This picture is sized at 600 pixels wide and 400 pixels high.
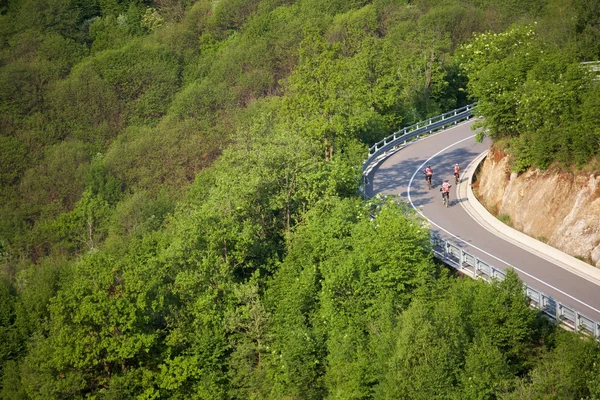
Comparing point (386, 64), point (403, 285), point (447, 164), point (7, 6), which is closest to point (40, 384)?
point (403, 285)

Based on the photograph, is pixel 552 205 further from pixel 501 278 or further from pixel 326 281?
pixel 326 281

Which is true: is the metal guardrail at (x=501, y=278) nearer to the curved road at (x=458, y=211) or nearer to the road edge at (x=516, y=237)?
the curved road at (x=458, y=211)

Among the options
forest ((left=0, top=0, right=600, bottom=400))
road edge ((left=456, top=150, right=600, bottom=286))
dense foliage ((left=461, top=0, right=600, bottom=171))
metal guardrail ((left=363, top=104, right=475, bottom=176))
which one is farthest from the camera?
metal guardrail ((left=363, top=104, right=475, bottom=176))

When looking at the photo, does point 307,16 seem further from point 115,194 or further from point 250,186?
point 250,186

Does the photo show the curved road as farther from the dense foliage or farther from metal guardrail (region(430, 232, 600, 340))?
the dense foliage

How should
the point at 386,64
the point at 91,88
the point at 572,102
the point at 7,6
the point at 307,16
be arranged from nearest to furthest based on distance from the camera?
the point at 572,102 < the point at 386,64 < the point at 307,16 < the point at 91,88 < the point at 7,6

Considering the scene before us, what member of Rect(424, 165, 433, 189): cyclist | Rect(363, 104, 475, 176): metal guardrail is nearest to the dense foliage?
Rect(424, 165, 433, 189): cyclist

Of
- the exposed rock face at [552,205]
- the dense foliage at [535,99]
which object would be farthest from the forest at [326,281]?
the exposed rock face at [552,205]
